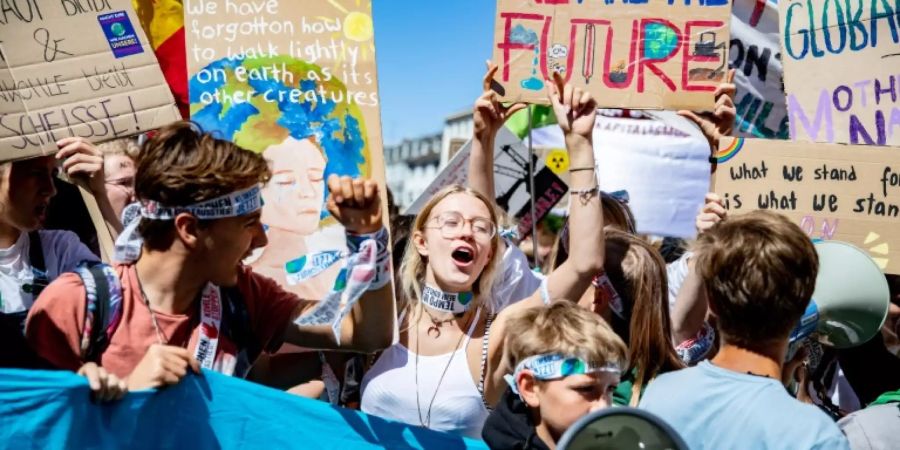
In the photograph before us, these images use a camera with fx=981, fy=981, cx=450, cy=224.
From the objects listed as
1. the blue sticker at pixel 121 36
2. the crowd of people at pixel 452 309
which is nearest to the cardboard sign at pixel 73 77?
the blue sticker at pixel 121 36

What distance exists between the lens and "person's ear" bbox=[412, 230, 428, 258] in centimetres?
337

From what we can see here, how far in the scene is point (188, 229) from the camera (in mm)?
2537

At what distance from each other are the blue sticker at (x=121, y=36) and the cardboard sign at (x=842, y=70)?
249 centimetres

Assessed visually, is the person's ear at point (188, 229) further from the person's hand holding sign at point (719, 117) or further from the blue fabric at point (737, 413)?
the person's hand holding sign at point (719, 117)

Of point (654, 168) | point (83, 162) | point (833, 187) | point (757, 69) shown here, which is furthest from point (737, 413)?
point (654, 168)

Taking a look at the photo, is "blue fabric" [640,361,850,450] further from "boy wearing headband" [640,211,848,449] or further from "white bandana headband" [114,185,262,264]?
"white bandana headband" [114,185,262,264]

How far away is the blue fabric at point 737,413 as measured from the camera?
2051 mm

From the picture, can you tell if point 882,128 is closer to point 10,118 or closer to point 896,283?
point 896,283

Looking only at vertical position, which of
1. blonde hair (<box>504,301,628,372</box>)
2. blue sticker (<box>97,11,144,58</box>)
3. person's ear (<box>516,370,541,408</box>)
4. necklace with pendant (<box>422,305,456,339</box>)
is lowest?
necklace with pendant (<box>422,305,456,339</box>)

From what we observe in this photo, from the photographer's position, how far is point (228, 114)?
3361 mm

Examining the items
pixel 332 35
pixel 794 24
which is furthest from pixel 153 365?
pixel 794 24

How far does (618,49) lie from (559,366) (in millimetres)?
1699

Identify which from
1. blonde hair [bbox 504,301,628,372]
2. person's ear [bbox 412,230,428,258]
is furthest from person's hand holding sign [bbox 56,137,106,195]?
blonde hair [bbox 504,301,628,372]

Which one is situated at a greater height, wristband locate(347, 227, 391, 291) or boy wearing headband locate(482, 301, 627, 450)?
wristband locate(347, 227, 391, 291)
